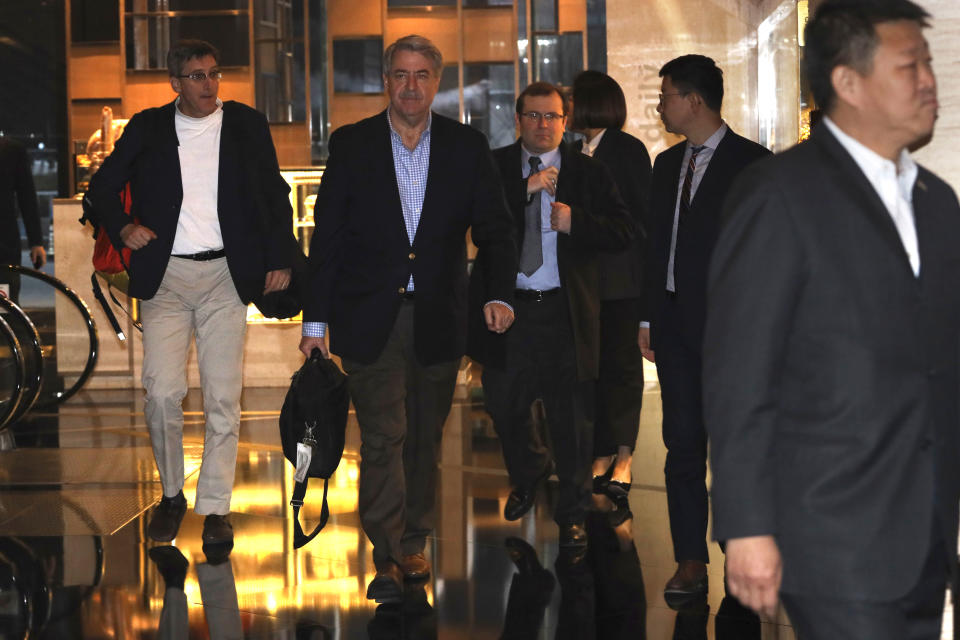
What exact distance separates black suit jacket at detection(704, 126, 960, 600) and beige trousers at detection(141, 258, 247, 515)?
3242 mm

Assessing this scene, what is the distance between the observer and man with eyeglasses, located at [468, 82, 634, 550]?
5.04m

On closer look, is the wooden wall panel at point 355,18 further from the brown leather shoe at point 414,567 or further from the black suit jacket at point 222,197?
the brown leather shoe at point 414,567

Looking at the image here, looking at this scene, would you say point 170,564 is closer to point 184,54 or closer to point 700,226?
point 184,54

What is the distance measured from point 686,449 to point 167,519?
209 cm

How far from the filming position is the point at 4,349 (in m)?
7.17

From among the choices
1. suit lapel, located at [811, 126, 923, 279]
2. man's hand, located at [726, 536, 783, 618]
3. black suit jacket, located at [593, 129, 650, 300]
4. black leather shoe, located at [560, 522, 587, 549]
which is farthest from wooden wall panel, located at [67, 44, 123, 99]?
man's hand, located at [726, 536, 783, 618]

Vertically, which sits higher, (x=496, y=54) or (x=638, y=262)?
(x=496, y=54)

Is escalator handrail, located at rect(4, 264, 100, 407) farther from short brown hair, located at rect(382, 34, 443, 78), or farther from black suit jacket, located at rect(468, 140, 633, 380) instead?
short brown hair, located at rect(382, 34, 443, 78)

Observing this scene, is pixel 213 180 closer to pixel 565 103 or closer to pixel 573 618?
pixel 565 103

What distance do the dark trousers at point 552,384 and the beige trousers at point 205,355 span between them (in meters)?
0.99

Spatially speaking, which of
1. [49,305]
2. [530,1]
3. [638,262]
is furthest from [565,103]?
[530,1]

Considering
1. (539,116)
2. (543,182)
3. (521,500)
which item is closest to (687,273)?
(543,182)

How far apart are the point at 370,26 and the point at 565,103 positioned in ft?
21.4

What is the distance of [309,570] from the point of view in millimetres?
4535
